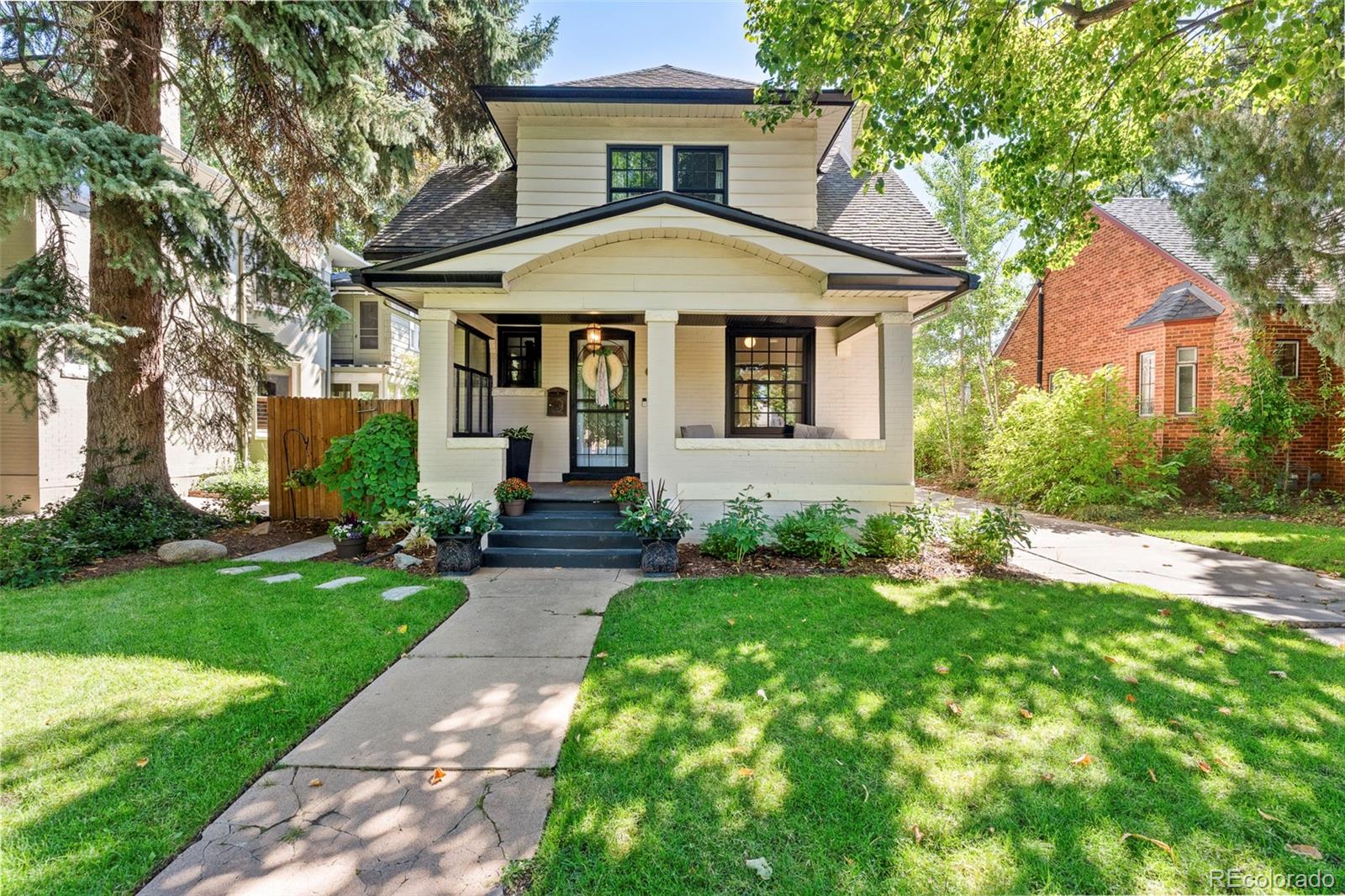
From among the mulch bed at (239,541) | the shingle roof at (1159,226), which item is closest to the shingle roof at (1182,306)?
the shingle roof at (1159,226)

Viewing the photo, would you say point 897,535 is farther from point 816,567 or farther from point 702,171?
point 702,171

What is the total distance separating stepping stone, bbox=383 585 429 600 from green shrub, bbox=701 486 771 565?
304 cm

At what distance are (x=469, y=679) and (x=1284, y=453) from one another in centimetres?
1534

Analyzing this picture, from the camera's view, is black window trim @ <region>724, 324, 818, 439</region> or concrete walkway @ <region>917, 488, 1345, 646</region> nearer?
concrete walkway @ <region>917, 488, 1345, 646</region>

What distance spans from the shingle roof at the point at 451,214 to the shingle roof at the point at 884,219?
4.93m

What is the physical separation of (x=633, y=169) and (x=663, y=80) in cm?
200

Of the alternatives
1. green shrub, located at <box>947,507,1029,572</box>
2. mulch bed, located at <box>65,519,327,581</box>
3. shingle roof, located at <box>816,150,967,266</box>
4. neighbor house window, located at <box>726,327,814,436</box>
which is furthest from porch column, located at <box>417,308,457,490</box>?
green shrub, located at <box>947,507,1029,572</box>

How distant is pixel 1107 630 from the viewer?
14.3 feet

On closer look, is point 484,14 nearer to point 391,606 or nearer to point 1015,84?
point 1015,84

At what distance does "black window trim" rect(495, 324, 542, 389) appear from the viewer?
9.20 meters

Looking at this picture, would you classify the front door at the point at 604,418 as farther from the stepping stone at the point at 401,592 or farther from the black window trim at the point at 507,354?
the stepping stone at the point at 401,592

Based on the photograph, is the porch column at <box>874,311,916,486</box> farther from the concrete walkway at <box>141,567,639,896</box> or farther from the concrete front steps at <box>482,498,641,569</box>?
the concrete walkway at <box>141,567,639,896</box>

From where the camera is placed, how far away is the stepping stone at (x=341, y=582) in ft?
17.9

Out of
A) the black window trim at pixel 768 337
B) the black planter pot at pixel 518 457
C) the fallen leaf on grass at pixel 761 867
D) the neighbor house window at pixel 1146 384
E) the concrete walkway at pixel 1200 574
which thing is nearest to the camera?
the fallen leaf on grass at pixel 761 867
